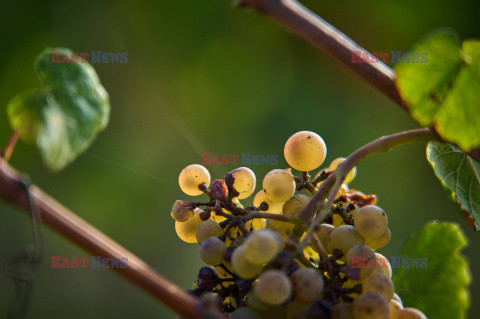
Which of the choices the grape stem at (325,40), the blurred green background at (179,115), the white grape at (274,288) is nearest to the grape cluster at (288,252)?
the white grape at (274,288)

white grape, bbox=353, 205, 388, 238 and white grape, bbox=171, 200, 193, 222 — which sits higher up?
white grape, bbox=353, 205, 388, 238

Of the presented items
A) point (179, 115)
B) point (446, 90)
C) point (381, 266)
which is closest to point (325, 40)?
point (446, 90)

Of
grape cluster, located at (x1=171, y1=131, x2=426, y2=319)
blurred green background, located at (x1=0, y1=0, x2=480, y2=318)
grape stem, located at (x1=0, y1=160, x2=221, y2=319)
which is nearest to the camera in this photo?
grape stem, located at (x1=0, y1=160, x2=221, y2=319)

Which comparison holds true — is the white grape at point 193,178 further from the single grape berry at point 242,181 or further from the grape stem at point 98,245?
the grape stem at point 98,245

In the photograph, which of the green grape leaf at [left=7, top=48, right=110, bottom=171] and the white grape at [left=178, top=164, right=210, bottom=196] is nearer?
the green grape leaf at [left=7, top=48, right=110, bottom=171]

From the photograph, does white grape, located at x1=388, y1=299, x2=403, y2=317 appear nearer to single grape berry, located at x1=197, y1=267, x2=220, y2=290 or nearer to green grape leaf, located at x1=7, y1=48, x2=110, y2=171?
single grape berry, located at x1=197, y1=267, x2=220, y2=290

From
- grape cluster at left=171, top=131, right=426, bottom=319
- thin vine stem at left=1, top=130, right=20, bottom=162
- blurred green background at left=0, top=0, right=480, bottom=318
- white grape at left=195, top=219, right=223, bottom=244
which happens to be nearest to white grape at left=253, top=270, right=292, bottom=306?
grape cluster at left=171, top=131, right=426, bottom=319

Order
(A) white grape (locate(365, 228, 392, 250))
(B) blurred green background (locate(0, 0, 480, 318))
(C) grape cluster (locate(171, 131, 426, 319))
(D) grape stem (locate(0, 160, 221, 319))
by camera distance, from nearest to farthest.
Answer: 1. (D) grape stem (locate(0, 160, 221, 319))
2. (C) grape cluster (locate(171, 131, 426, 319))
3. (A) white grape (locate(365, 228, 392, 250))
4. (B) blurred green background (locate(0, 0, 480, 318))

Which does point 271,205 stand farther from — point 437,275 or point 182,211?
point 437,275

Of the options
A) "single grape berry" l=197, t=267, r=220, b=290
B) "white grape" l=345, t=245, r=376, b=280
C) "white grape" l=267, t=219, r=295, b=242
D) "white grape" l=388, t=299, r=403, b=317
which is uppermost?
"white grape" l=267, t=219, r=295, b=242
